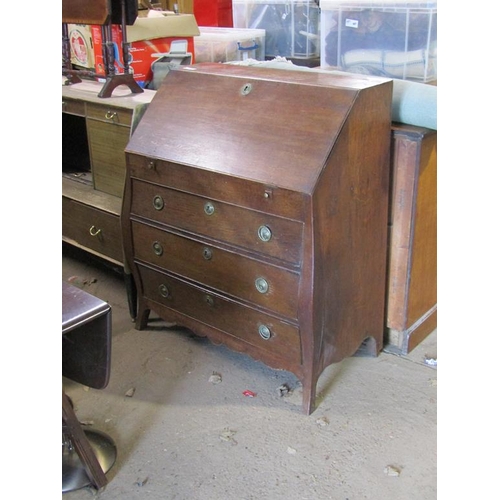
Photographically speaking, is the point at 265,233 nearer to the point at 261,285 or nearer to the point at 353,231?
the point at 261,285

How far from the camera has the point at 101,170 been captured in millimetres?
2699

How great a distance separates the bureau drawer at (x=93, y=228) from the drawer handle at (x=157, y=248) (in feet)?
1.24

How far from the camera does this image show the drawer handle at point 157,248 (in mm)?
2223

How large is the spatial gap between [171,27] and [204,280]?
1507 mm

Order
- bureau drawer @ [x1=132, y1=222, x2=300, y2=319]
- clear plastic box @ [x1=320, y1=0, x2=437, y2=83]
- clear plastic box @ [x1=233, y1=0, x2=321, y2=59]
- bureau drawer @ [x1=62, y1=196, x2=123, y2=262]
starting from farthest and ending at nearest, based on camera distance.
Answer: clear plastic box @ [x1=233, y1=0, x2=321, y2=59] → clear plastic box @ [x1=320, y1=0, x2=437, y2=83] → bureau drawer @ [x1=62, y1=196, x2=123, y2=262] → bureau drawer @ [x1=132, y1=222, x2=300, y2=319]

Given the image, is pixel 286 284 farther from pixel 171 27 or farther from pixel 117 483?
pixel 171 27

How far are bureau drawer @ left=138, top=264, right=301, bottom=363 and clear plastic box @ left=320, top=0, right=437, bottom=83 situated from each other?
1485mm

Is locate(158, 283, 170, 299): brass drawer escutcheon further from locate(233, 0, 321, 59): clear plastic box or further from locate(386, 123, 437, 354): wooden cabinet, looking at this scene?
locate(233, 0, 321, 59): clear plastic box

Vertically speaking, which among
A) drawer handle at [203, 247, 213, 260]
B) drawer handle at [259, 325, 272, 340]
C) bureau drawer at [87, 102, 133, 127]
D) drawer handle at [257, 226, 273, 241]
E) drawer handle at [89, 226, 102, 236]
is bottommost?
drawer handle at [259, 325, 272, 340]

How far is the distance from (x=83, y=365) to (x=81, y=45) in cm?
197

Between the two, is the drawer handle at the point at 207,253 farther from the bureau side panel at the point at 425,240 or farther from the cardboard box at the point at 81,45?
the cardboard box at the point at 81,45

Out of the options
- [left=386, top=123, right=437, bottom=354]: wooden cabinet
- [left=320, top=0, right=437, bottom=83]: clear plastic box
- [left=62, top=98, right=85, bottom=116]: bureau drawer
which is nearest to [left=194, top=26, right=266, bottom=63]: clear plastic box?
[left=320, top=0, right=437, bottom=83]: clear plastic box

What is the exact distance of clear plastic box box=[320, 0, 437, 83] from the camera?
2711mm

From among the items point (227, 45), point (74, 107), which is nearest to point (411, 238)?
point (74, 107)
